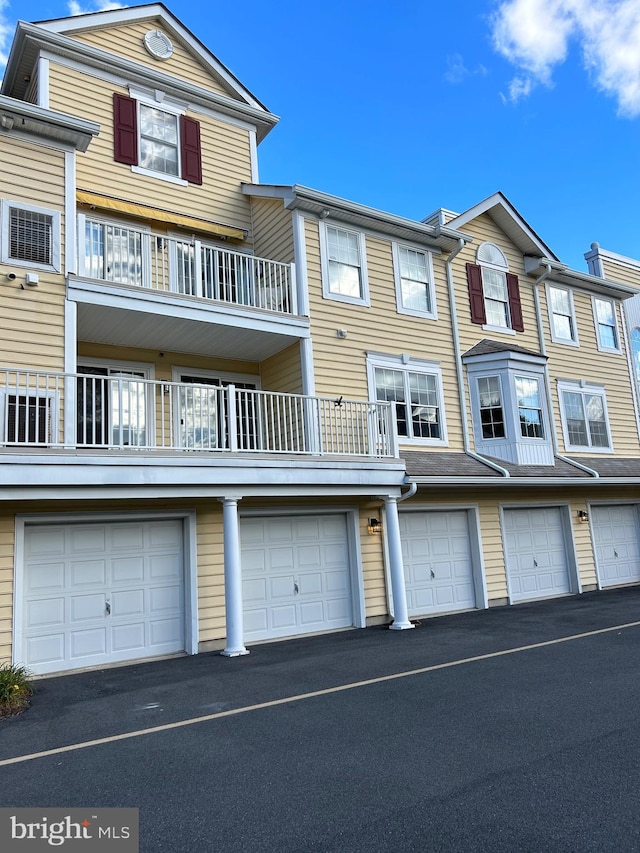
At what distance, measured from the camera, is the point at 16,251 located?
9.23 m

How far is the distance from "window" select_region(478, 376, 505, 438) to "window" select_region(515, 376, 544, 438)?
0.43 metres

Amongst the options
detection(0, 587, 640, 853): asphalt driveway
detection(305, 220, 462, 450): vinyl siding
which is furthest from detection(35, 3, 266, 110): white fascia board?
detection(0, 587, 640, 853): asphalt driveway

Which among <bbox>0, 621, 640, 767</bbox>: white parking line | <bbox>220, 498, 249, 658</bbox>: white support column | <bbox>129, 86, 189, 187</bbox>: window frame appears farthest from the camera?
<bbox>129, 86, 189, 187</bbox>: window frame

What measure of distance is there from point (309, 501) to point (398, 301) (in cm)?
500

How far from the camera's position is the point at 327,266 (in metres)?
12.5

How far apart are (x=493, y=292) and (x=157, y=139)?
8.36m

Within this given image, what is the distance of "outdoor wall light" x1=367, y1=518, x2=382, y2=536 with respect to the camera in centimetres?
1174

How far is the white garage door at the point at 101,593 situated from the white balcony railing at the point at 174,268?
3.98m

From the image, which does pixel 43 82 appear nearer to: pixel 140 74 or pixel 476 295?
pixel 140 74

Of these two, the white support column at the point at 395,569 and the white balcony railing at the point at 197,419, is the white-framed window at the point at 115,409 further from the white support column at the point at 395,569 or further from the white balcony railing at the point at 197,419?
the white support column at the point at 395,569

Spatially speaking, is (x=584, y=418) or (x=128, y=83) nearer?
(x=128, y=83)

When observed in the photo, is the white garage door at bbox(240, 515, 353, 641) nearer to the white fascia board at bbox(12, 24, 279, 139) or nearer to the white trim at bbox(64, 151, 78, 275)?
the white trim at bbox(64, 151, 78, 275)

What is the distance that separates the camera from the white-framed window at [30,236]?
9.17m

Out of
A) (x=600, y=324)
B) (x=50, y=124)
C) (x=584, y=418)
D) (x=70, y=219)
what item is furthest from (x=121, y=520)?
(x=600, y=324)
